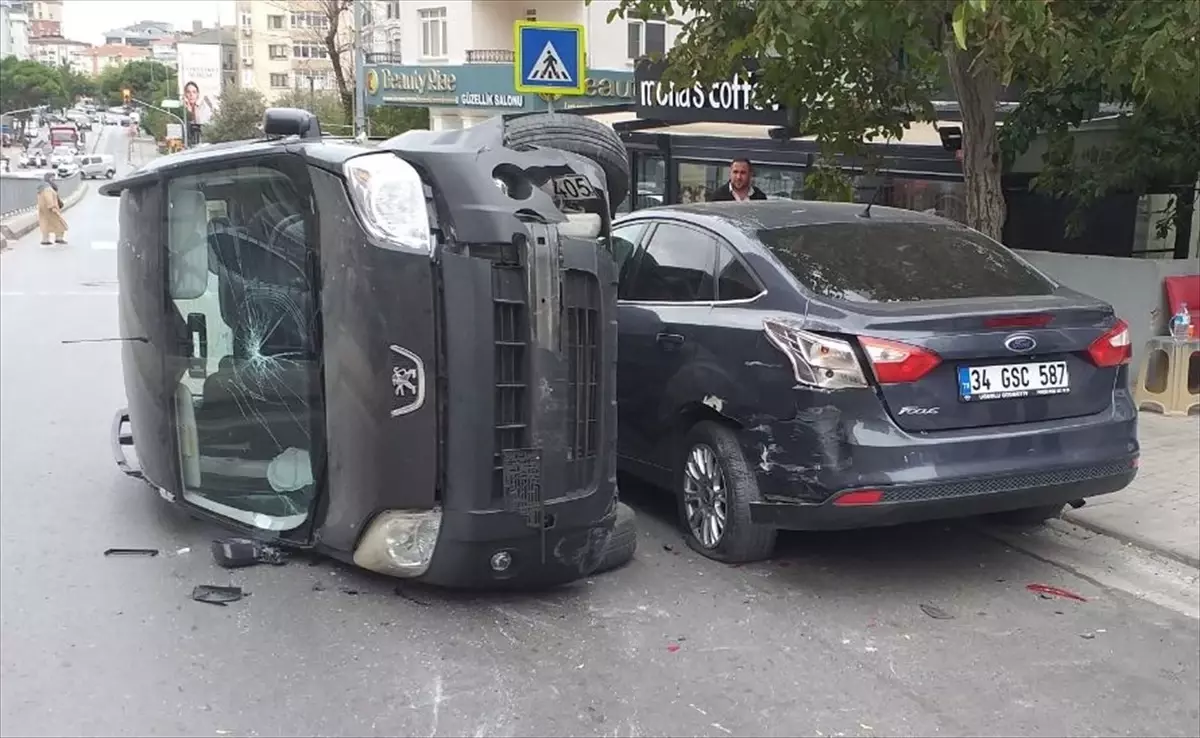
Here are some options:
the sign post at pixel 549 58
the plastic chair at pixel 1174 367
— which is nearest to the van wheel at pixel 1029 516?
the plastic chair at pixel 1174 367

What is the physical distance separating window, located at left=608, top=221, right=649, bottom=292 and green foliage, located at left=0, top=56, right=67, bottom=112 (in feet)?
380

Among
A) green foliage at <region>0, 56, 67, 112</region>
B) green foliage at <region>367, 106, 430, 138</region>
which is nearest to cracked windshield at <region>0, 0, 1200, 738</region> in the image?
green foliage at <region>367, 106, 430, 138</region>

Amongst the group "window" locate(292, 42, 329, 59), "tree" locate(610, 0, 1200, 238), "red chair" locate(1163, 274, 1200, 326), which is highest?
"window" locate(292, 42, 329, 59)

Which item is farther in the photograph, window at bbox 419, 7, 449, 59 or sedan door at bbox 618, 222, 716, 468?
window at bbox 419, 7, 449, 59

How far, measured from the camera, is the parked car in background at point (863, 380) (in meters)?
4.56

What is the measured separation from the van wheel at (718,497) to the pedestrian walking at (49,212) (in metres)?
24.8

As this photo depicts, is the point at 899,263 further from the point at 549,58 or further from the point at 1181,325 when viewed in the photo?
the point at 549,58

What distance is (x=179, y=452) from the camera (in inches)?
210

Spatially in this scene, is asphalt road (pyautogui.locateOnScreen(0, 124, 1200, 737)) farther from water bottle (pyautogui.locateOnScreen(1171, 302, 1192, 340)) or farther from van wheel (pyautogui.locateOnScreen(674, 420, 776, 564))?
water bottle (pyautogui.locateOnScreen(1171, 302, 1192, 340))

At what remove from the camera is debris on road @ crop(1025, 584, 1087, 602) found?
4953 millimetres

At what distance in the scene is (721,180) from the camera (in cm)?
1448

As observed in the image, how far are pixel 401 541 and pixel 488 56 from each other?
125 ft

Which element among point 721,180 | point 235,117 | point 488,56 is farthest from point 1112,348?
point 235,117

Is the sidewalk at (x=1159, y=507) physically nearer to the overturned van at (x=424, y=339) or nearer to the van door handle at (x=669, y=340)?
the van door handle at (x=669, y=340)
